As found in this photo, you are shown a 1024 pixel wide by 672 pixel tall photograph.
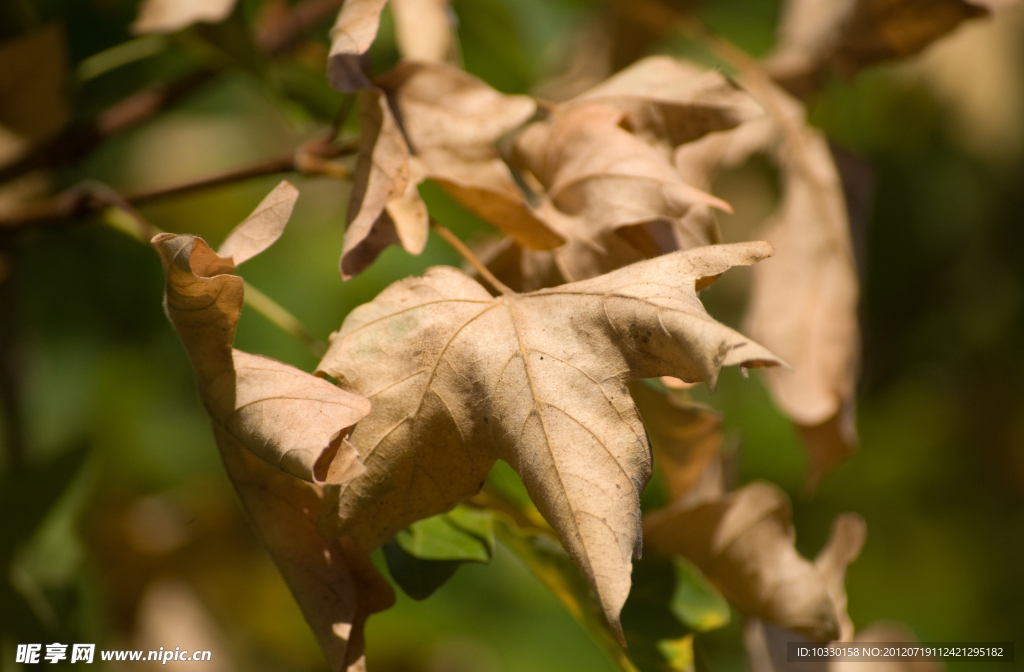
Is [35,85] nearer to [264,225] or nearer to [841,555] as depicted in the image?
[264,225]

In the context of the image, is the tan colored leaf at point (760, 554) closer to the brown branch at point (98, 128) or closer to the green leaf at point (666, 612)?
the green leaf at point (666, 612)

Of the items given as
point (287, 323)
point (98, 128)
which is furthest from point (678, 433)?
point (98, 128)

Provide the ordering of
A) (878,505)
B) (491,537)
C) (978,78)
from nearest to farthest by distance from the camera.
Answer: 1. (491,537)
2. (878,505)
3. (978,78)

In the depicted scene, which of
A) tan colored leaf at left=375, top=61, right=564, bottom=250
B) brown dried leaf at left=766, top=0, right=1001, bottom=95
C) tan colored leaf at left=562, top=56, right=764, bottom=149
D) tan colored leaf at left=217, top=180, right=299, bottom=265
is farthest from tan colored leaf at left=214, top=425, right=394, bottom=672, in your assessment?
brown dried leaf at left=766, top=0, right=1001, bottom=95

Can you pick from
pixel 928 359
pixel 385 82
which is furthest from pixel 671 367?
pixel 928 359

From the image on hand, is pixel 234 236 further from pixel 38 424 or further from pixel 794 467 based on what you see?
pixel 794 467

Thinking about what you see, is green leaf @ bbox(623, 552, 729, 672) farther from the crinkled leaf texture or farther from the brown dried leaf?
the brown dried leaf

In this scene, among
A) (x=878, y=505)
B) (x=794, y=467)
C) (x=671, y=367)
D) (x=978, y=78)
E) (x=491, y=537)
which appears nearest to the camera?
(x=671, y=367)
